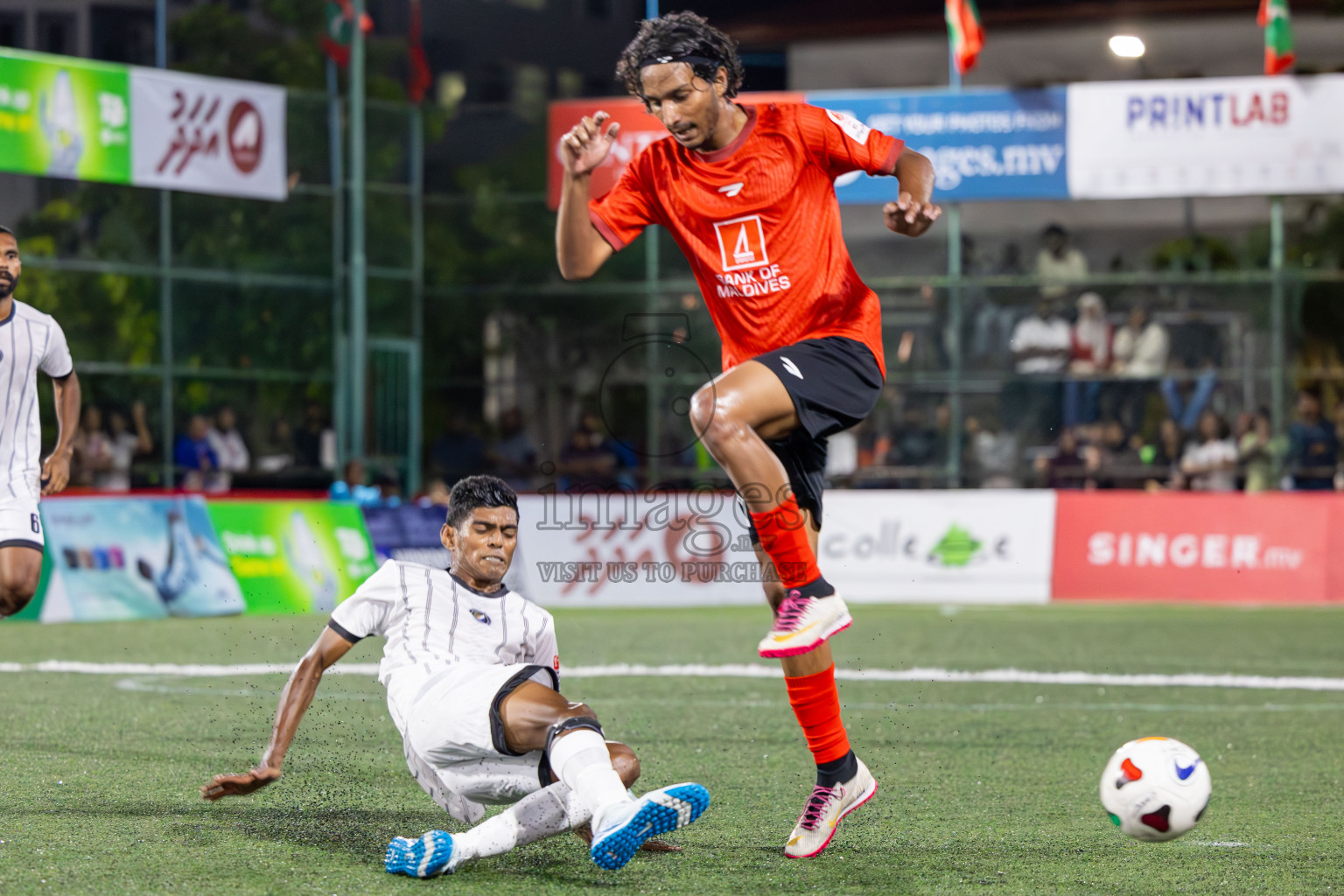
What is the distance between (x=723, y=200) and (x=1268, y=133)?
16954 millimetres

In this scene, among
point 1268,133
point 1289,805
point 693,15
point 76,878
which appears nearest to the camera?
point 76,878

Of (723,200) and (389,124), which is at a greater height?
(389,124)

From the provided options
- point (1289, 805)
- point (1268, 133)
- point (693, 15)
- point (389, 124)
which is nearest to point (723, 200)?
point (693, 15)

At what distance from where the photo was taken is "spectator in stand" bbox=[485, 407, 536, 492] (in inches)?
874

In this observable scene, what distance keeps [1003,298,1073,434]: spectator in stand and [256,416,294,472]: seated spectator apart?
9167 mm

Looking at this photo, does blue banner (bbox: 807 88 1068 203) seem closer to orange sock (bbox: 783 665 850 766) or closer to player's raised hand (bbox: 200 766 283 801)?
orange sock (bbox: 783 665 850 766)

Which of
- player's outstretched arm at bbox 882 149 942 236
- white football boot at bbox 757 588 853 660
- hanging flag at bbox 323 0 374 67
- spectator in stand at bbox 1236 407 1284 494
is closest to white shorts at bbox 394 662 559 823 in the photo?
white football boot at bbox 757 588 853 660

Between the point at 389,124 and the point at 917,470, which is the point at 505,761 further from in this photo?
the point at 389,124

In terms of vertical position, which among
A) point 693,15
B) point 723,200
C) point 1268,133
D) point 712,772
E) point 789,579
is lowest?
point 712,772

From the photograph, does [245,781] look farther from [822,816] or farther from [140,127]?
[140,127]

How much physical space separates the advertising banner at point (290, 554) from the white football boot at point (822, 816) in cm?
1036

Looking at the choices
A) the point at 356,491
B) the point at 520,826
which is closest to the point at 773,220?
the point at 520,826

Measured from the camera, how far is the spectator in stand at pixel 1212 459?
774 inches

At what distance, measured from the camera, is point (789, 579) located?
506 centimetres
